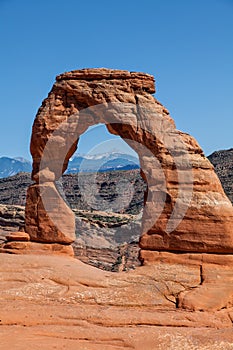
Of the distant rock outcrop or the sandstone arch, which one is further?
the distant rock outcrop

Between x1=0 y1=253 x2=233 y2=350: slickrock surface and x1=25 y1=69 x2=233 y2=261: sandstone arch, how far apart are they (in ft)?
3.05

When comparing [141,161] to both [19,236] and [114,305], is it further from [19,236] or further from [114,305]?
[114,305]

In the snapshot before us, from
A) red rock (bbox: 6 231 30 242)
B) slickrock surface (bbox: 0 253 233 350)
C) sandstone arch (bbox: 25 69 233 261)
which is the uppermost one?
sandstone arch (bbox: 25 69 233 261)

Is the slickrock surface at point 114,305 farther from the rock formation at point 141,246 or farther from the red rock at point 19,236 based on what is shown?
the red rock at point 19,236

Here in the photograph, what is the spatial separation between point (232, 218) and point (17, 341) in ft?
28.6

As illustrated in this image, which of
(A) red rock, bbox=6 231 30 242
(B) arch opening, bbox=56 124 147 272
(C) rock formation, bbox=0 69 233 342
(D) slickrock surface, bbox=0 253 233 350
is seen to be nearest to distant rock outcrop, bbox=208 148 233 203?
(B) arch opening, bbox=56 124 147 272

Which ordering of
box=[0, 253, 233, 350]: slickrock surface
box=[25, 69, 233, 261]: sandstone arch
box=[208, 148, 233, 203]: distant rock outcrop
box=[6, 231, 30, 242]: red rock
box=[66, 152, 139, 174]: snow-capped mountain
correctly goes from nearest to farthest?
1. box=[0, 253, 233, 350]: slickrock surface
2. box=[25, 69, 233, 261]: sandstone arch
3. box=[6, 231, 30, 242]: red rock
4. box=[66, 152, 139, 174]: snow-capped mountain
5. box=[208, 148, 233, 203]: distant rock outcrop

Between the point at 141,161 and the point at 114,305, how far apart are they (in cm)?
583

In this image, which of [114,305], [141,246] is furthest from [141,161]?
[114,305]

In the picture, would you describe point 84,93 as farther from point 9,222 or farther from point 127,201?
point 127,201

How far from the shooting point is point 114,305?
1550 cm

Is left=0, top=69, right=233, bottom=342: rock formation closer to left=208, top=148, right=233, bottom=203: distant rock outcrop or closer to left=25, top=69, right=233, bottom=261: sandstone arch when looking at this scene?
left=25, top=69, right=233, bottom=261: sandstone arch

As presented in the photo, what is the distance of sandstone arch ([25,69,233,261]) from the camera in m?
18.3

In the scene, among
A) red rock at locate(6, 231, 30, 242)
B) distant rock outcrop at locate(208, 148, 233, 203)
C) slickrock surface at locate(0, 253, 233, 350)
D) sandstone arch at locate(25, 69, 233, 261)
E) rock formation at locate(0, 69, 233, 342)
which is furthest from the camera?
distant rock outcrop at locate(208, 148, 233, 203)
